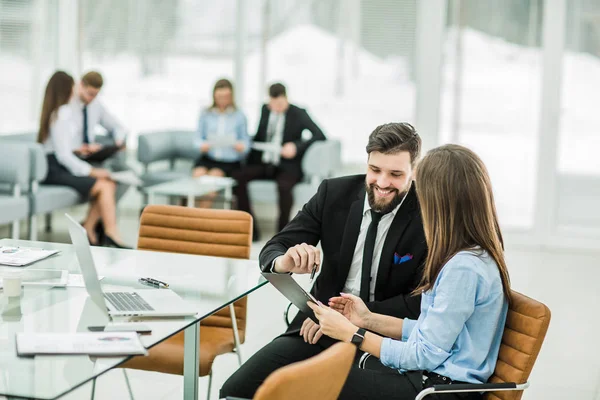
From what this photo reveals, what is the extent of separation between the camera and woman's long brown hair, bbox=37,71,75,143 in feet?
24.0

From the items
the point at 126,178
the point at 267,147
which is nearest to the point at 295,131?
the point at 267,147

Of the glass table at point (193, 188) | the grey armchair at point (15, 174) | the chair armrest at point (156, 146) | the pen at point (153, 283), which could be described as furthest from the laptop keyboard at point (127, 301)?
the chair armrest at point (156, 146)

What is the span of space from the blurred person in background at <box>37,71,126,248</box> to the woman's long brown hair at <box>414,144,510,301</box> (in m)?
5.03

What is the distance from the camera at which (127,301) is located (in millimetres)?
2742

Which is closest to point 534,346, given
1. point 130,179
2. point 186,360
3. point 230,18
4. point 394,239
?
point 394,239

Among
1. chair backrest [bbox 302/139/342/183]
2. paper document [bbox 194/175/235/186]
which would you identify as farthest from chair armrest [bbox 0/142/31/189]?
chair backrest [bbox 302/139/342/183]

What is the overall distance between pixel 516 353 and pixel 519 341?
0.12ft

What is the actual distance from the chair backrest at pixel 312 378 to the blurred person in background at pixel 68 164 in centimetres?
539

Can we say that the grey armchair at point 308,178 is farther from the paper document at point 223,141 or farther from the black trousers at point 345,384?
the black trousers at point 345,384

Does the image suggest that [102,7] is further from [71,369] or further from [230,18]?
[71,369]

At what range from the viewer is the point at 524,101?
322 inches

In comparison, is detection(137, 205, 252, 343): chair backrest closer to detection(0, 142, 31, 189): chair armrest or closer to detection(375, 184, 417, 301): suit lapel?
detection(375, 184, 417, 301): suit lapel

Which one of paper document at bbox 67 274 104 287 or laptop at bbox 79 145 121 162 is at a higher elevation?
laptop at bbox 79 145 121 162

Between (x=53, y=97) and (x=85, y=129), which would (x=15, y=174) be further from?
(x=85, y=129)
